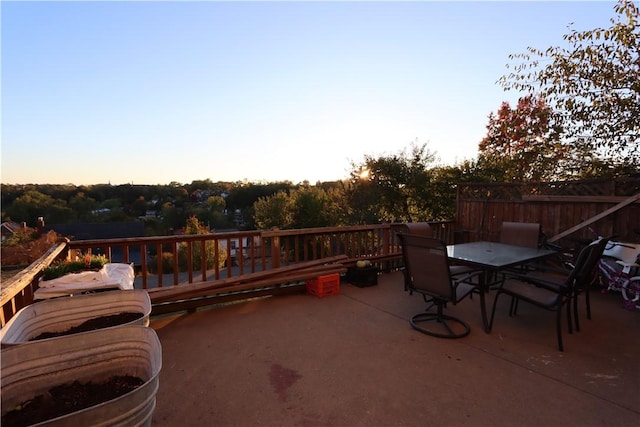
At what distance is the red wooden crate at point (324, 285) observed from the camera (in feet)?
14.3

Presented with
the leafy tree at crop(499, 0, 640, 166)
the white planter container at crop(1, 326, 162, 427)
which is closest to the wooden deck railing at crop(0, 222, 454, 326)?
the white planter container at crop(1, 326, 162, 427)

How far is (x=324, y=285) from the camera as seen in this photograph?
4363mm

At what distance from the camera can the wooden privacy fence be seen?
4.56 meters

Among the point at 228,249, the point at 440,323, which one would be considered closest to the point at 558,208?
the point at 440,323

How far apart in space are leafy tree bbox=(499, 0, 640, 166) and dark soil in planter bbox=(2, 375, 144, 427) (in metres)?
6.64

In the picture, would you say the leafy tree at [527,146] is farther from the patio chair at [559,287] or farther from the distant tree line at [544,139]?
the patio chair at [559,287]

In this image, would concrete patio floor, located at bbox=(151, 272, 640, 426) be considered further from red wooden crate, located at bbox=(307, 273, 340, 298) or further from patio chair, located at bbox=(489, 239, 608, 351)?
red wooden crate, located at bbox=(307, 273, 340, 298)

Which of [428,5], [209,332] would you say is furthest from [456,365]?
[428,5]

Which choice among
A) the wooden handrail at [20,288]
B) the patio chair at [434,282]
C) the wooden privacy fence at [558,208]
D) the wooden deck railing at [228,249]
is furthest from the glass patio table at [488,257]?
the wooden handrail at [20,288]

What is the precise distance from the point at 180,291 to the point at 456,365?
112 inches

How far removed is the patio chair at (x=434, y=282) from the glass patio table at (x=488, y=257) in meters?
0.15

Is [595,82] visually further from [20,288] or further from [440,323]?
[20,288]

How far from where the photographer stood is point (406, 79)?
5.88 m

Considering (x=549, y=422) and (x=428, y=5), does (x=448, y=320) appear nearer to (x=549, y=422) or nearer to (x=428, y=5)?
(x=549, y=422)
